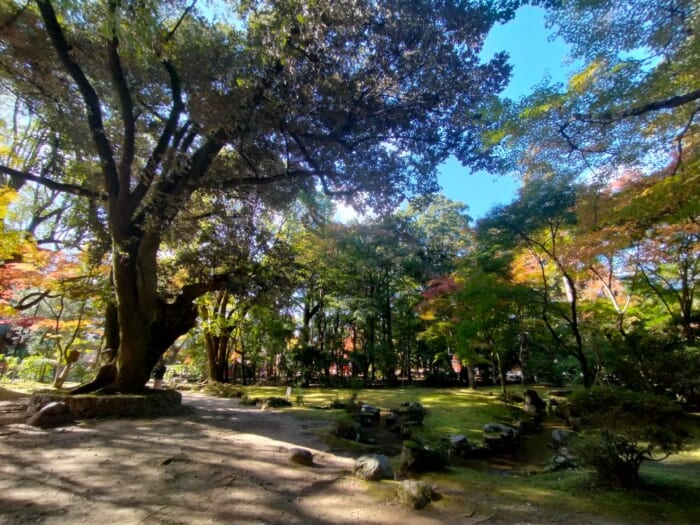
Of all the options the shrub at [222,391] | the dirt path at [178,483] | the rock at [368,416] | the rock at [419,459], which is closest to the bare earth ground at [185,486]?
the dirt path at [178,483]

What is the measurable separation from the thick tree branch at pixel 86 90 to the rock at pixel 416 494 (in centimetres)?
634

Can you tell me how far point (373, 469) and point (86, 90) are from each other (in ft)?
22.2

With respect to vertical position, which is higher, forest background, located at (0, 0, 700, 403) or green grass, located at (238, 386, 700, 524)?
forest background, located at (0, 0, 700, 403)

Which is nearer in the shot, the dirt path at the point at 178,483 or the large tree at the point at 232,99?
the dirt path at the point at 178,483

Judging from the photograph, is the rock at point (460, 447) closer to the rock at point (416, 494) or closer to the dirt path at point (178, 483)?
the dirt path at point (178, 483)

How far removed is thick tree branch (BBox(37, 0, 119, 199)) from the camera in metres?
4.43

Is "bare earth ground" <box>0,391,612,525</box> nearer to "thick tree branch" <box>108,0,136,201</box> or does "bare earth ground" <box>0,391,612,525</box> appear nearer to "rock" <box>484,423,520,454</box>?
"rock" <box>484,423,520,454</box>

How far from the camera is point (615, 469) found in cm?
323

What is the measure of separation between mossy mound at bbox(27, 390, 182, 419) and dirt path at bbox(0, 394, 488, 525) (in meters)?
0.75

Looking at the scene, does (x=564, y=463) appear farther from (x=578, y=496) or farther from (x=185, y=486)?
(x=185, y=486)

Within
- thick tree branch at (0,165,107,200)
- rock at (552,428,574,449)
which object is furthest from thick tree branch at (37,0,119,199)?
rock at (552,428,574,449)

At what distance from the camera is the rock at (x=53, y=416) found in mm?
4854

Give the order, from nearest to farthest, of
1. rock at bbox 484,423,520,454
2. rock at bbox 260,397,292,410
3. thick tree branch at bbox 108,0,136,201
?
thick tree branch at bbox 108,0,136,201, rock at bbox 484,423,520,454, rock at bbox 260,397,292,410

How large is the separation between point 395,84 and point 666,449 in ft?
17.3
